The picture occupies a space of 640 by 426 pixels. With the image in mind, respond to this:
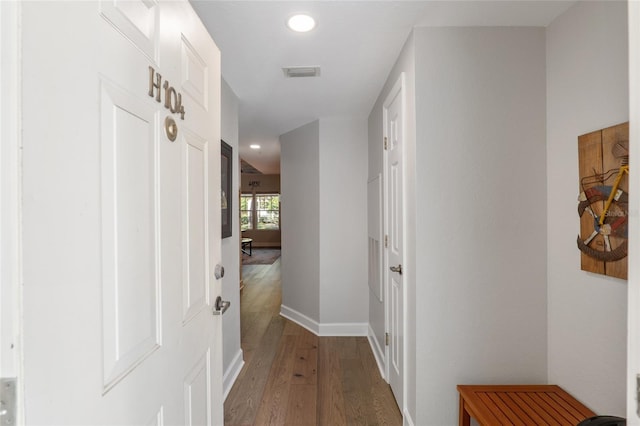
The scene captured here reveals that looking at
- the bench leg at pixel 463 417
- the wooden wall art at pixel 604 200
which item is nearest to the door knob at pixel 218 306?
the bench leg at pixel 463 417

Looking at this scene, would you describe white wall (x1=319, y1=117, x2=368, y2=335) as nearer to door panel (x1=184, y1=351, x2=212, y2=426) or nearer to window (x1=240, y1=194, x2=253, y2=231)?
door panel (x1=184, y1=351, x2=212, y2=426)

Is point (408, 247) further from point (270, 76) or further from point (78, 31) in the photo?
point (78, 31)

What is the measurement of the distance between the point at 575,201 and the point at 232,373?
2513 mm

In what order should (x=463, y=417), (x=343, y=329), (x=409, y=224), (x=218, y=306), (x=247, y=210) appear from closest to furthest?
(x=218, y=306) < (x=463, y=417) < (x=409, y=224) < (x=343, y=329) < (x=247, y=210)

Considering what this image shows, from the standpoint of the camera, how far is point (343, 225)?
11.5ft

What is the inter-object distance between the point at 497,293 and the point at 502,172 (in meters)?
0.66

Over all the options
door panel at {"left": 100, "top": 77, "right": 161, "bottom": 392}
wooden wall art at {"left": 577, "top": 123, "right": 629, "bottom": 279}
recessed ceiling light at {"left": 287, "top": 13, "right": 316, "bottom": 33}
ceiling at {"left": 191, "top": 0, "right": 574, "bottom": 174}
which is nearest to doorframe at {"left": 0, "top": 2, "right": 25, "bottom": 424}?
door panel at {"left": 100, "top": 77, "right": 161, "bottom": 392}

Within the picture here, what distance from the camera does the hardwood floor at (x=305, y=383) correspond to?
6.88 ft

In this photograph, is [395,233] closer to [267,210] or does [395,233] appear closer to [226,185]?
[226,185]

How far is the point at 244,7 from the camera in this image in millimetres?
1565

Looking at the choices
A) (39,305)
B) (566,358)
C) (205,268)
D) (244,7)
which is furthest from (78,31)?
(566,358)

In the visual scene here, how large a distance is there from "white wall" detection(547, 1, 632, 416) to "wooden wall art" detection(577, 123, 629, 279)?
6 cm

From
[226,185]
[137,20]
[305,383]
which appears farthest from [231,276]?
[137,20]

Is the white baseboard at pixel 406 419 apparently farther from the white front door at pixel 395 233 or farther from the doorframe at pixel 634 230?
the doorframe at pixel 634 230
